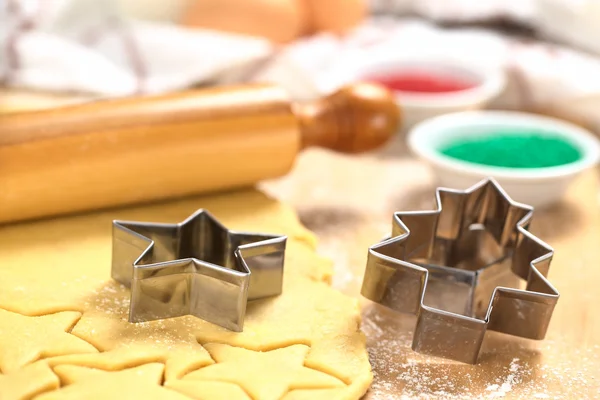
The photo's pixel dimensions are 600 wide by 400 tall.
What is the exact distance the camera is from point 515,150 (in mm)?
1450

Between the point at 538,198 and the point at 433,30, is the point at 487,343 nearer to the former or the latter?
the point at 538,198

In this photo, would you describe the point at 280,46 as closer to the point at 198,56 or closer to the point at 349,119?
the point at 198,56

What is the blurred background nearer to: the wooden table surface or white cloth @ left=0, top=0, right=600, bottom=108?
white cloth @ left=0, top=0, right=600, bottom=108

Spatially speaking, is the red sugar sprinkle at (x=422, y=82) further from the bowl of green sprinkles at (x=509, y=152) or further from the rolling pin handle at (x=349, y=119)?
the rolling pin handle at (x=349, y=119)

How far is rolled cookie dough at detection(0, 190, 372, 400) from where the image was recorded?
863 millimetres

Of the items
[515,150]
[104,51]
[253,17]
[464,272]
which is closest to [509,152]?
[515,150]

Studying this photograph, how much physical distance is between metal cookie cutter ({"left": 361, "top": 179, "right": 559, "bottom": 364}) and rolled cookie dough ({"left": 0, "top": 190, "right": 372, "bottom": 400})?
82 millimetres

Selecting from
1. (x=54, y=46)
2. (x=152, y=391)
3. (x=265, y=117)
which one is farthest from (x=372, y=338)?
(x=54, y=46)

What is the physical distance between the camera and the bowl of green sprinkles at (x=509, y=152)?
4.41 feet

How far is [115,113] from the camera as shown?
48.3 inches

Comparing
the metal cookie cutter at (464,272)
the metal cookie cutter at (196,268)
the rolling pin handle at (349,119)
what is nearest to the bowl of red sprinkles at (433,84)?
the rolling pin handle at (349,119)

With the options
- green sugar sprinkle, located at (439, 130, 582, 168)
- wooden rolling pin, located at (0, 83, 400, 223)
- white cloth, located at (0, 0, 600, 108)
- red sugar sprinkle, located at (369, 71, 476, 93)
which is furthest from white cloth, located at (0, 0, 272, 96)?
green sugar sprinkle, located at (439, 130, 582, 168)

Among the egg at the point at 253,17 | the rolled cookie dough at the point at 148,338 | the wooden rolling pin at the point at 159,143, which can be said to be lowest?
the rolled cookie dough at the point at 148,338

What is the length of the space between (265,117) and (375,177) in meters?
0.32
